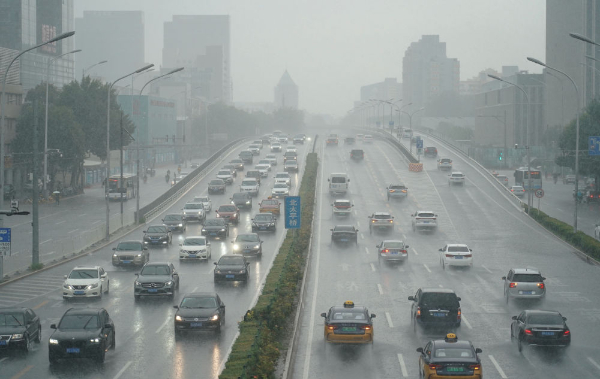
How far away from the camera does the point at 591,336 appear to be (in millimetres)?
27531

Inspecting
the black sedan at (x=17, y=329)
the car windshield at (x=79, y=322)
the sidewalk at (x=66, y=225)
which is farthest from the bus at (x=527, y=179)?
the black sedan at (x=17, y=329)

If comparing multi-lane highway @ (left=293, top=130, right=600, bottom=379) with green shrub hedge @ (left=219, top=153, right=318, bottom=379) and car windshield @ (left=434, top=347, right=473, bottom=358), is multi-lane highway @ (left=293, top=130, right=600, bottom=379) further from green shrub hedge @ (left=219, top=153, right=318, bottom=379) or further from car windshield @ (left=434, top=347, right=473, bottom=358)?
car windshield @ (left=434, top=347, right=473, bottom=358)

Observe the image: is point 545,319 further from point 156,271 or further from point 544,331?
point 156,271

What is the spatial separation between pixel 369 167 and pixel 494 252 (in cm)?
4980

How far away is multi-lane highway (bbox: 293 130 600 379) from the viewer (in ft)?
77.2

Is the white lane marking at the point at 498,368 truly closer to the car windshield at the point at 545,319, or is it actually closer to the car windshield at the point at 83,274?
the car windshield at the point at 545,319

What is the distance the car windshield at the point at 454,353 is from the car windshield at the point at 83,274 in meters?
19.3

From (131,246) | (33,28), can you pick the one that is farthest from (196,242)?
(33,28)

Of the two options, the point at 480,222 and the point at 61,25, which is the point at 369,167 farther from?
the point at 61,25

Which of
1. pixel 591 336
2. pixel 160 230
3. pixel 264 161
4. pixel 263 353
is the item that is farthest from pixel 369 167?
pixel 263 353

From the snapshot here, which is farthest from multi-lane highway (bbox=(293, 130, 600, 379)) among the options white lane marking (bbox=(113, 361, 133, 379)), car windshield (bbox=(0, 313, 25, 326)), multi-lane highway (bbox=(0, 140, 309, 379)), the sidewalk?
the sidewalk

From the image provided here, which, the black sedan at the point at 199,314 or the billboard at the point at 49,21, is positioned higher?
the billboard at the point at 49,21

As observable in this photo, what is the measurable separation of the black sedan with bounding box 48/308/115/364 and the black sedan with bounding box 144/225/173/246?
2805 cm

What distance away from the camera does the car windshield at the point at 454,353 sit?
1989cm
